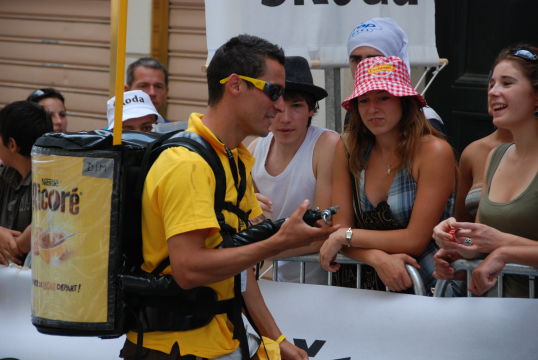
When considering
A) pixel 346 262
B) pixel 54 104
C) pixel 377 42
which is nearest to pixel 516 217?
pixel 346 262

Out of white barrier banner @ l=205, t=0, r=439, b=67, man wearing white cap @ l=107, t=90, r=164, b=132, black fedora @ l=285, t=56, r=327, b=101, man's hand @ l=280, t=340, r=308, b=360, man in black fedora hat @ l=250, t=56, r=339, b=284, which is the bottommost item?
man's hand @ l=280, t=340, r=308, b=360

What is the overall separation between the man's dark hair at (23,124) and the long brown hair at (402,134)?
79.4 inches

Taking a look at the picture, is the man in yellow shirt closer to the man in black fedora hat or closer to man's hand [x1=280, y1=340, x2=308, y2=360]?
man's hand [x1=280, y1=340, x2=308, y2=360]

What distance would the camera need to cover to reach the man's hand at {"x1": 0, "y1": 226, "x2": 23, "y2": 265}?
5324mm

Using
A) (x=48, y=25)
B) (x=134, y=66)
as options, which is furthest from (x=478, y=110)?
(x=48, y=25)

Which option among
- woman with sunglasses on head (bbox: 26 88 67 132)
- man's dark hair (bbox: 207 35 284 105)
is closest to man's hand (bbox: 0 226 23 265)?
woman with sunglasses on head (bbox: 26 88 67 132)

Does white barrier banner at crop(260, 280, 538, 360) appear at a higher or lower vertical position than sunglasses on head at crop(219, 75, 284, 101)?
lower

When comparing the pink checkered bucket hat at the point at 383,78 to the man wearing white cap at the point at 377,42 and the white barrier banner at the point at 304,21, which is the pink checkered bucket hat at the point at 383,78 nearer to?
the man wearing white cap at the point at 377,42

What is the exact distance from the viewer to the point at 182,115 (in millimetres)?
9430

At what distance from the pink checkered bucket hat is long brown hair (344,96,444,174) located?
58 mm

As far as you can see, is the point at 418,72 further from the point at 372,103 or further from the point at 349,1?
the point at 372,103

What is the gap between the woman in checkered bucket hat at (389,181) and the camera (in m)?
4.28

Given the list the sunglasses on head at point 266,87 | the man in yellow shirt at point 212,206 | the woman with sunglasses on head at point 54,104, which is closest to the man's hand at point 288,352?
the man in yellow shirt at point 212,206

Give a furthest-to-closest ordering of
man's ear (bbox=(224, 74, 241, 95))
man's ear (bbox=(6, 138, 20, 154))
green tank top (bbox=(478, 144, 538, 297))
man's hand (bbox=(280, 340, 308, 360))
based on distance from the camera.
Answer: man's ear (bbox=(6, 138, 20, 154)), green tank top (bbox=(478, 144, 538, 297)), man's hand (bbox=(280, 340, 308, 360)), man's ear (bbox=(224, 74, 241, 95))
